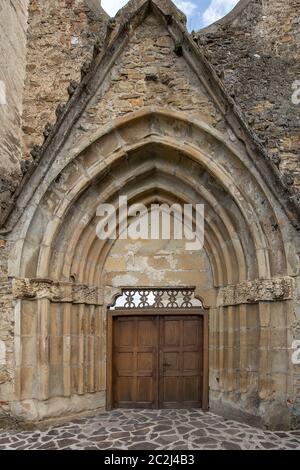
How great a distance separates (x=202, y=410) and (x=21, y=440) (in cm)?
248

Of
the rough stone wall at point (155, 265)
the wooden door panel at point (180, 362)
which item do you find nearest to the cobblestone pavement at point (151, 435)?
the wooden door panel at point (180, 362)

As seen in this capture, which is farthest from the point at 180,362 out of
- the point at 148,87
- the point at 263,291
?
the point at 148,87

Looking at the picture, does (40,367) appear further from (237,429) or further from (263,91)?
(263,91)

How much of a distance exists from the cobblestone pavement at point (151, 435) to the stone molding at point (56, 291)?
62.1 inches

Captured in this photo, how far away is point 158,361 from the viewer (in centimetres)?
569

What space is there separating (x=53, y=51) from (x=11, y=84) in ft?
3.62

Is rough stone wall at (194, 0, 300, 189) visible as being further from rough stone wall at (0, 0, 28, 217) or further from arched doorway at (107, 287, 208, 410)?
rough stone wall at (0, 0, 28, 217)

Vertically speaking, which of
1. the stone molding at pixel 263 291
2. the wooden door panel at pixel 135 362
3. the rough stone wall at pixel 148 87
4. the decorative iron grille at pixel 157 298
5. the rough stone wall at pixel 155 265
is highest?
the rough stone wall at pixel 148 87

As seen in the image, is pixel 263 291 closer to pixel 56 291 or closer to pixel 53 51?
pixel 56 291

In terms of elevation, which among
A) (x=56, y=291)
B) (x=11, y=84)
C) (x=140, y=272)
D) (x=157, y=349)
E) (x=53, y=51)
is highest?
(x=53, y=51)

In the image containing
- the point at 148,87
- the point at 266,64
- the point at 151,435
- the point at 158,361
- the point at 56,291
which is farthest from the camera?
the point at 266,64

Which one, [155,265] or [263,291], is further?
[155,265]

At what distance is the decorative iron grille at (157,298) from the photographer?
5.74 m

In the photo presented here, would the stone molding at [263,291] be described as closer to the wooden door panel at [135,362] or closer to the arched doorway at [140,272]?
the arched doorway at [140,272]
